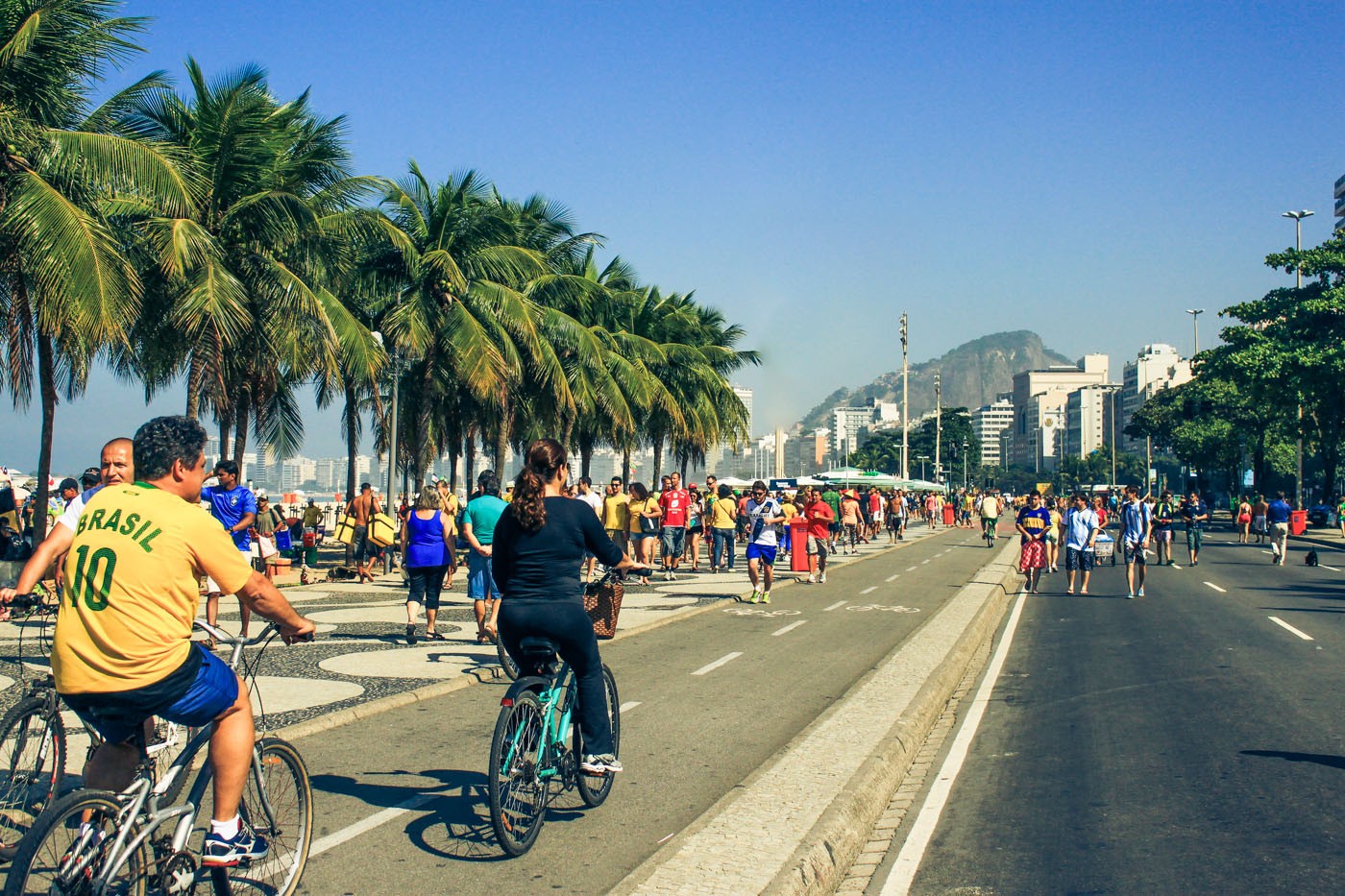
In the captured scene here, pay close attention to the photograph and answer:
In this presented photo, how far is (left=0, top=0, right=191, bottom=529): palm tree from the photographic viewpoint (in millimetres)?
15750

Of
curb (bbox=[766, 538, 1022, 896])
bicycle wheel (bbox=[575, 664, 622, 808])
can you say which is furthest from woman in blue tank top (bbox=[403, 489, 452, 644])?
bicycle wheel (bbox=[575, 664, 622, 808])

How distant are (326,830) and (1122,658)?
9227mm

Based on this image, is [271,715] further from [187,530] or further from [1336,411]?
[1336,411]

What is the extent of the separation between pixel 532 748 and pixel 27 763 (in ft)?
7.16

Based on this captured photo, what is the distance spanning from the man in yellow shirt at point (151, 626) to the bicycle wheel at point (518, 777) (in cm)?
119

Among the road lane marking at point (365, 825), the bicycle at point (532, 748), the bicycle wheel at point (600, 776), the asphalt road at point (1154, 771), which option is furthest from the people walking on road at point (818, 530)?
the bicycle at point (532, 748)

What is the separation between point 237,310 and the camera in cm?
2016

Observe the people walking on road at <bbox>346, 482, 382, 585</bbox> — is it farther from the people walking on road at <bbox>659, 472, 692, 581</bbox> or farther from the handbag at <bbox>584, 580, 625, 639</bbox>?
the handbag at <bbox>584, 580, 625, 639</bbox>

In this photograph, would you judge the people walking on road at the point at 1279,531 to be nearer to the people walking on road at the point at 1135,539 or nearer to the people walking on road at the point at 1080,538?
the people walking on road at the point at 1135,539

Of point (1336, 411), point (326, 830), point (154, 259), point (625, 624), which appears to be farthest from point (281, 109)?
point (1336, 411)

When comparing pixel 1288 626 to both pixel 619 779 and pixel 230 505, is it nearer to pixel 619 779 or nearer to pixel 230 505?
pixel 619 779

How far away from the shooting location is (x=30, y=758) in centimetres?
511

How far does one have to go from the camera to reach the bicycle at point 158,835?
359 cm

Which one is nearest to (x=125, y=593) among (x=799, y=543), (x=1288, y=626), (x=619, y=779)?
(x=619, y=779)
